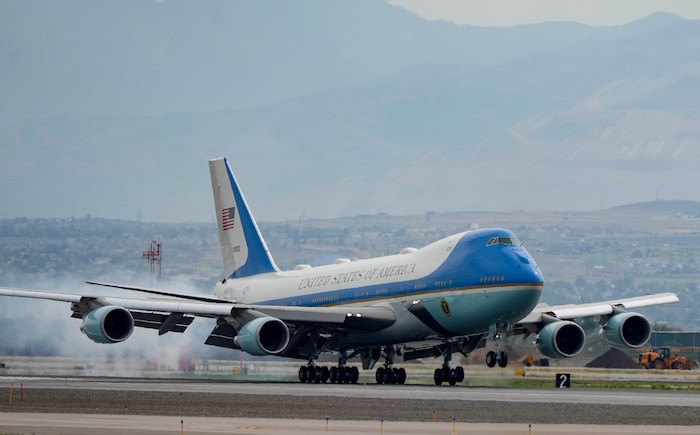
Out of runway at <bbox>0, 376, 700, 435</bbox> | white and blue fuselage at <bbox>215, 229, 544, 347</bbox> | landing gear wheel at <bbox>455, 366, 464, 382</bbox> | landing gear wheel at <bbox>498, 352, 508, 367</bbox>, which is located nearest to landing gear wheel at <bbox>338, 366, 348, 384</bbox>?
white and blue fuselage at <bbox>215, 229, 544, 347</bbox>

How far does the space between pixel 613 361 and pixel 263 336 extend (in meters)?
30.5

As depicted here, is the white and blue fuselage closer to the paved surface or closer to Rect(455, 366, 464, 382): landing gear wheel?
Rect(455, 366, 464, 382): landing gear wheel

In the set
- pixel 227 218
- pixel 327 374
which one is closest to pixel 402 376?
pixel 327 374

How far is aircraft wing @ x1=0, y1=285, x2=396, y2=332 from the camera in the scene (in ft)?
190

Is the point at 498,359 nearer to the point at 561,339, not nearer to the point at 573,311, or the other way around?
the point at 561,339

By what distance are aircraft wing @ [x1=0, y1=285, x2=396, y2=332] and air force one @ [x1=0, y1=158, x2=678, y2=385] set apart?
4 centimetres

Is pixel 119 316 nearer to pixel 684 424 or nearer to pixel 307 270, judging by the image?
pixel 307 270

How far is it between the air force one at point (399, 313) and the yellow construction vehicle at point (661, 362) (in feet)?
72.2

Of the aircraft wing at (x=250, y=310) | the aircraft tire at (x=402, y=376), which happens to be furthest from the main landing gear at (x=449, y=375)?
the aircraft wing at (x=250, y=310)

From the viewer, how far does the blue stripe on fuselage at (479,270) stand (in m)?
55.2

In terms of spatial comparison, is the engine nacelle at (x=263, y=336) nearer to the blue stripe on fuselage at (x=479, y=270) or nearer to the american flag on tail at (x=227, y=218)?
the blue stripe on fuselage at (x=479, y=270)

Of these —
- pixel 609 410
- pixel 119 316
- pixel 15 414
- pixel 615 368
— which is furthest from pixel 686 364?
pixel 15 414

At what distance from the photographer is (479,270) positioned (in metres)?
55.8

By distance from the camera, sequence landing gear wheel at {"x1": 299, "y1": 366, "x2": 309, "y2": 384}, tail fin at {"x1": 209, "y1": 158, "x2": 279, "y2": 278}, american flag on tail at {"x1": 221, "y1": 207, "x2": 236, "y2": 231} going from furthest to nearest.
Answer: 1. american flag on tail at {"x1": 221, "y1": 207, "x2": 236, "y2": 231}
2. tail fin at {"x1": 209, "y1": 158, "x2": 279, "y2": 278}
3. landing gear wheel at {"x1": 299, "y1": 366, "x2": 309, "y2": 384}
